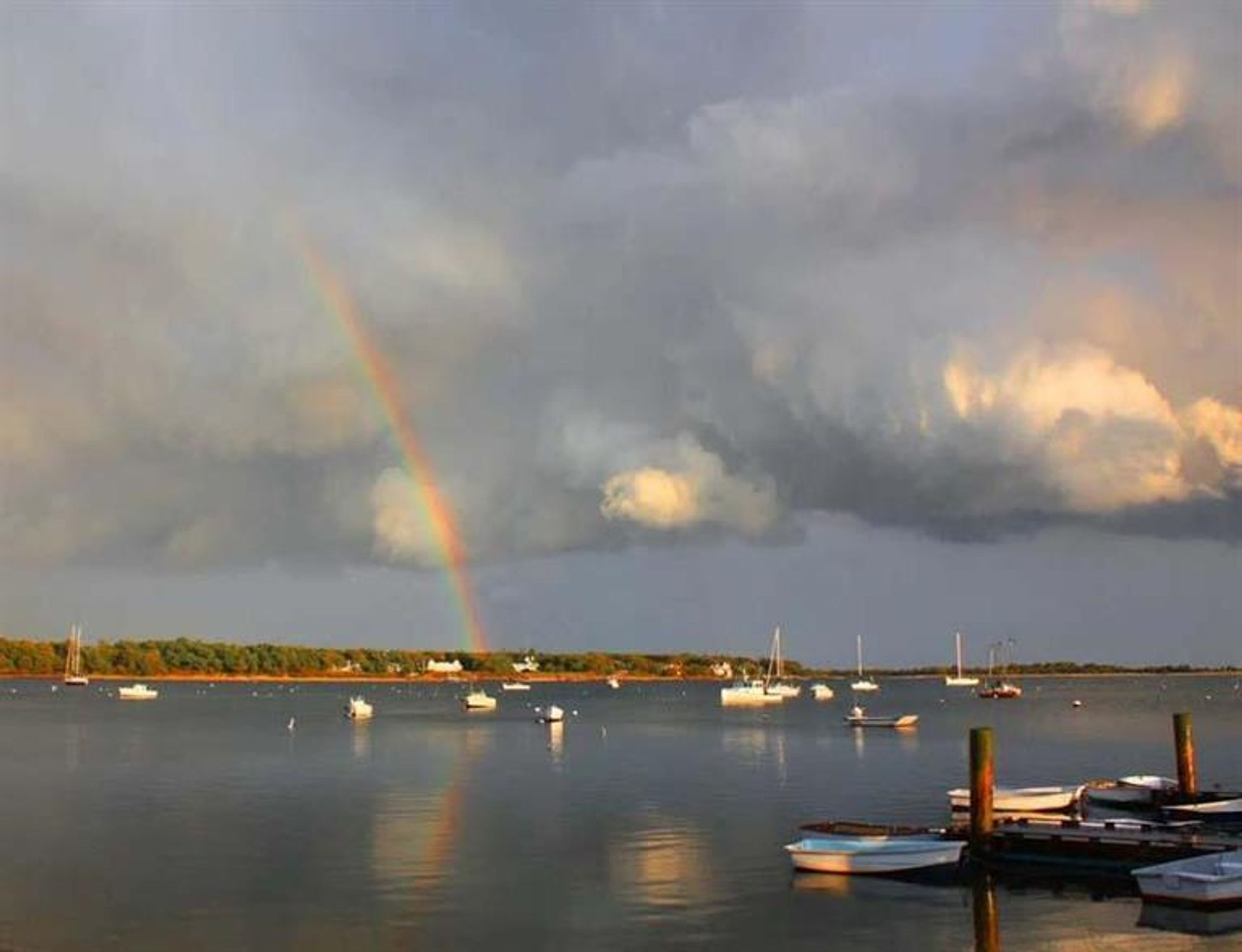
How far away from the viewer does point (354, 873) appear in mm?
50688

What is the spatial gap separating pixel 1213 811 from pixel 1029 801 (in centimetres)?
775

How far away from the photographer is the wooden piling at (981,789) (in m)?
50.1

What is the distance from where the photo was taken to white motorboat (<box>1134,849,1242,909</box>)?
42.1 m

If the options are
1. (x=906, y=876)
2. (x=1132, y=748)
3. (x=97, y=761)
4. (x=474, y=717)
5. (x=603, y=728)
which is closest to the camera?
(x=906, y=876)

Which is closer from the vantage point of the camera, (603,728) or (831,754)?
(831,754)

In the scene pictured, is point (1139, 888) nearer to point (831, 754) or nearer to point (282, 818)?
point (282, 818)

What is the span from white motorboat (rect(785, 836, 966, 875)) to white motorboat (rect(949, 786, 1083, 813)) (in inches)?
531

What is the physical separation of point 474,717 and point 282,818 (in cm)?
12890

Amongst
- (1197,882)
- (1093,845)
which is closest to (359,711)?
(1093,845)

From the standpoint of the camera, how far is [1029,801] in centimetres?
6225

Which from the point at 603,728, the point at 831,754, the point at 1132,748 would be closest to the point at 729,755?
the point at 831,754

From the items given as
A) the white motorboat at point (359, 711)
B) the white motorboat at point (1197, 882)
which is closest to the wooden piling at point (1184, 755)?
the white motorboat at point (1197, 882)

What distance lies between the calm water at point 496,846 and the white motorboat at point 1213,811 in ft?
38.1

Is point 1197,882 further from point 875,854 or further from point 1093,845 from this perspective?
point 875,854
